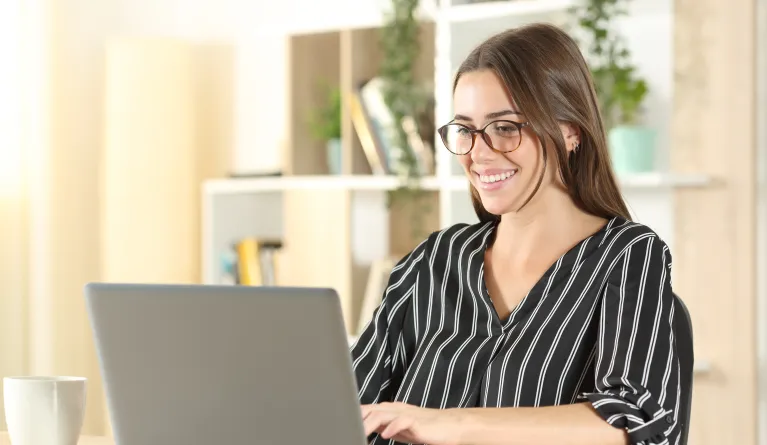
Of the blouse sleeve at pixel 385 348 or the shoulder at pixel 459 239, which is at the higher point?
the shoulder at pixel 459 239

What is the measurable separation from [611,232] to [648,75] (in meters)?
1.61

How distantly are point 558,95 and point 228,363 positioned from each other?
672mm

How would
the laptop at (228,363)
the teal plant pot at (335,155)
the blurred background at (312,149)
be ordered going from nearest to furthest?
the laptop at (228,363), the blurred background at (312,149), the teal plant pot at (335,155)

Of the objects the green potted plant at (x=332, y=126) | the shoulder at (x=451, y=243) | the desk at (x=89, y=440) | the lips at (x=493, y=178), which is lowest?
the desk at (x=89, y=440)

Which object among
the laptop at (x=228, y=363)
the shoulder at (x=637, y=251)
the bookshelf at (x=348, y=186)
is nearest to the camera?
the laptop at (x=228, y=363)

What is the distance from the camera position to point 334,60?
140 inches

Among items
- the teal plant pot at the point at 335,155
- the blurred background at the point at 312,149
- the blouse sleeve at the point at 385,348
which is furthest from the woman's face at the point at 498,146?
the teal plant pot at the point at 335,155

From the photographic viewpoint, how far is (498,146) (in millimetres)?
1502

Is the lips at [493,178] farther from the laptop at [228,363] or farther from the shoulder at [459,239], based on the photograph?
the laptop at [228,363]

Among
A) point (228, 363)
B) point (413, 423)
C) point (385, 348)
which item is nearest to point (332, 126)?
point (385, 348)

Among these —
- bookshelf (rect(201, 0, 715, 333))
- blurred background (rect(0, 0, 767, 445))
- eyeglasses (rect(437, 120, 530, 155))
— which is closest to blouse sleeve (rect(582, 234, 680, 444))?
eyeglasses (rect(437, 120, 530, 155))

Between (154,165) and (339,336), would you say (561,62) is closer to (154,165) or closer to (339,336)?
(339,336)

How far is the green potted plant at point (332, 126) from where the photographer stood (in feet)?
11.1

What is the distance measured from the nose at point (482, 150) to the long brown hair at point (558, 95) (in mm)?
69
